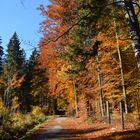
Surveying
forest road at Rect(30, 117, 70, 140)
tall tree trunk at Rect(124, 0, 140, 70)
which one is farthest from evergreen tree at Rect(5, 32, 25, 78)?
tall tree trunk at Rect(124, 0, 140, 70)

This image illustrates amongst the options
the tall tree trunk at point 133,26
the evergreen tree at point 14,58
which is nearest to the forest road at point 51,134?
the tall tree trunk at point 133,26

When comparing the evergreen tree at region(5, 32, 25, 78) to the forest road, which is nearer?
the forest road

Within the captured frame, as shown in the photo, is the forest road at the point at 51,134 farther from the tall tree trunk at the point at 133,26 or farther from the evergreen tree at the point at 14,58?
the evergreen tree at the point at 14,58

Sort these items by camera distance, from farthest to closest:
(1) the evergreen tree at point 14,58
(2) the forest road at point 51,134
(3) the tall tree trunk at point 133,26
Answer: (1) the evergreen tree at point 14,58, (2) the forest road at point 51,134, (3) the tall tree trunk at point 133,26

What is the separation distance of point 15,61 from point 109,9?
205ft

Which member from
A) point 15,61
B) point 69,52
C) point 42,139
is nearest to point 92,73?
point 69,52

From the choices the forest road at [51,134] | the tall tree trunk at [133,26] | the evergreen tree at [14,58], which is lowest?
the forest road at [51,134]

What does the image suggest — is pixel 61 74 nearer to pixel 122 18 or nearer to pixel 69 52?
pixel 69 52

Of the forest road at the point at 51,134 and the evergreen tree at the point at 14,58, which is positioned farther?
the evergreen tree at the point at 14,58

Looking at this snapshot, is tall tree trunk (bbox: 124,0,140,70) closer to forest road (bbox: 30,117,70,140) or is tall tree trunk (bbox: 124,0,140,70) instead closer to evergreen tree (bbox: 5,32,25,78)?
forest road (bbox: 30,117,70,140)

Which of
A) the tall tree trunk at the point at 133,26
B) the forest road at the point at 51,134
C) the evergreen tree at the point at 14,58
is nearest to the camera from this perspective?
the tall tree trunk at the point at 133,26

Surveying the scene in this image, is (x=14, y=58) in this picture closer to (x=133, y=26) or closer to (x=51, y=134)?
(x=51, y=134)

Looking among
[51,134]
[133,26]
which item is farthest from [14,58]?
[133,26]

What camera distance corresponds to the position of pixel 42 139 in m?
19.1
